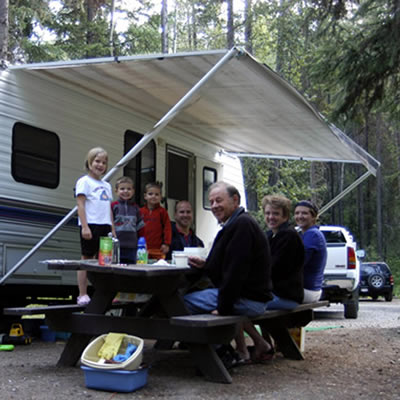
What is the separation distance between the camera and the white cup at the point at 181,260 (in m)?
4.89

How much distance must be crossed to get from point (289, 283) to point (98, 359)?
1.80 m

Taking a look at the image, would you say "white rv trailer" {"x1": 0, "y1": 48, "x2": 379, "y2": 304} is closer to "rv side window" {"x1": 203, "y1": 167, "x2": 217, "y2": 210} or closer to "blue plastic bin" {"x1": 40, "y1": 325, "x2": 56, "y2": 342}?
"blue plastic bin" {"x1": 40, "y1": 325, "x2": 56, "y2": 342}

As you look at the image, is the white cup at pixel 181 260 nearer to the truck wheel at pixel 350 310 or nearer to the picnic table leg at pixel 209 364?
the picnic table leg at pixel 209 364

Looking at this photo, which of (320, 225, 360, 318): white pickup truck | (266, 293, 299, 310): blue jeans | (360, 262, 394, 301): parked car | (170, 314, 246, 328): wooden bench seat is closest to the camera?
(170, 314, 246, 328): wooden bench seat

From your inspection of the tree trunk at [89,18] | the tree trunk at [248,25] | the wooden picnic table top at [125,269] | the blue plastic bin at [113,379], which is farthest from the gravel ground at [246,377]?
the tree trunk at [248,25]

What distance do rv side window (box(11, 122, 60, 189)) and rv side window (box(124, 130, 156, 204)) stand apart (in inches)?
51.4

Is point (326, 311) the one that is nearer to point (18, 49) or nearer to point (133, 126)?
point (133, 126)

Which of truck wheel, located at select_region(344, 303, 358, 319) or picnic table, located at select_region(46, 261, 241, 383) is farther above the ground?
picnic table, located at select_region(46, 261, 241, 383)

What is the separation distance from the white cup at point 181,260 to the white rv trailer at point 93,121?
1.52m

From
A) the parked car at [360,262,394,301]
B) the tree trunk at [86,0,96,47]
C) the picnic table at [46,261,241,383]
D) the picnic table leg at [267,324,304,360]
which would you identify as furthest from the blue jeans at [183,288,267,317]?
the tree trunk at [86,0,96,47]

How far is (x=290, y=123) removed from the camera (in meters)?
8.87

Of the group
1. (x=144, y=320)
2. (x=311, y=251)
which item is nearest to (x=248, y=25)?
(x=311, y=251)

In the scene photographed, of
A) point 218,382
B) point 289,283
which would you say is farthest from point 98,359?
point 289,283

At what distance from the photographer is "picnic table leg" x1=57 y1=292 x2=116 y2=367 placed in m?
4.98
